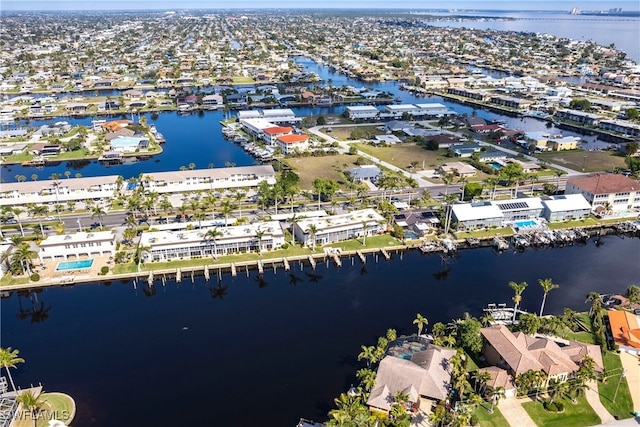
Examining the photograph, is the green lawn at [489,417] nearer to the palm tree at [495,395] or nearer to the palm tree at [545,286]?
the palm tree at [495,395]

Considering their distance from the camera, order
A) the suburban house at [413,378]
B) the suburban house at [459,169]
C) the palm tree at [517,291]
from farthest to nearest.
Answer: the suburban house at [459,169], the palm tree at [517,291], the suburban house at [413,378]

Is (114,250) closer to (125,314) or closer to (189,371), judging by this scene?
(125,314)

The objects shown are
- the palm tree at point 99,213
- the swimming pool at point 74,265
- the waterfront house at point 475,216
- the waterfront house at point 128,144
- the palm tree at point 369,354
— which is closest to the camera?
the palm tree at point 369,354

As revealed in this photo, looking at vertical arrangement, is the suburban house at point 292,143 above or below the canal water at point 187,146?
above

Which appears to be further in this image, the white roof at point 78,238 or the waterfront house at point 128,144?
the waterfront house at point 128,144

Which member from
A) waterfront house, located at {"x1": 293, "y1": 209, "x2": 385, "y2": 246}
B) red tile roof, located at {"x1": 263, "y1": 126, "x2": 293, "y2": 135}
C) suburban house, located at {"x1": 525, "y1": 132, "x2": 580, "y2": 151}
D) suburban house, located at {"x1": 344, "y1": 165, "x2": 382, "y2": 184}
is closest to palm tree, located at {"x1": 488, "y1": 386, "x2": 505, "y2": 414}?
waterfront house, located at {"x1": 293, "y1": 209, "x2": 385, "y2": 246}

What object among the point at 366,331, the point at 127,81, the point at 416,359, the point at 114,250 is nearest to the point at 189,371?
the point at 366,331

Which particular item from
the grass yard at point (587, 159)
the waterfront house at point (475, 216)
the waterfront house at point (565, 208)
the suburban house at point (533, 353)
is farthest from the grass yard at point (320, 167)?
the suburban house at point (533, 353)

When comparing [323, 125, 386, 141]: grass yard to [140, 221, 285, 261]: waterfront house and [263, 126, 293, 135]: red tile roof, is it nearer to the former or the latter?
[263, 126, 293, 135]: red tile roof
